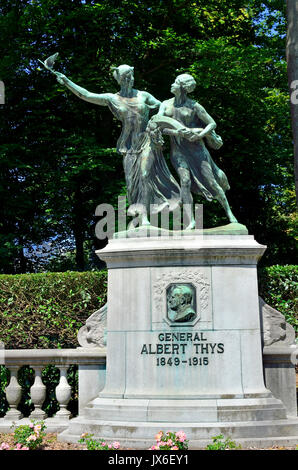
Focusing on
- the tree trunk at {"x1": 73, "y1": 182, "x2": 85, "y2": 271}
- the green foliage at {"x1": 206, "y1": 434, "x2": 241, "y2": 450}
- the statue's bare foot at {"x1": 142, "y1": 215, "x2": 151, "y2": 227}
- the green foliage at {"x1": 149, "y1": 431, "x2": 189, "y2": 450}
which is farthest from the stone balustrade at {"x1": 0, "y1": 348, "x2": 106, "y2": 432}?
the tree trunk at {"x1": 73, "y1": 182, "x2": 85, "y2": 271}

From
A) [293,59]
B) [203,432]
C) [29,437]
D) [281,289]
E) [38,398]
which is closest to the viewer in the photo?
[29,437]

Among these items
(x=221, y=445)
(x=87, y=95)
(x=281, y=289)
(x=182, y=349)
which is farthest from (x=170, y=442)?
(x=87, y=95)

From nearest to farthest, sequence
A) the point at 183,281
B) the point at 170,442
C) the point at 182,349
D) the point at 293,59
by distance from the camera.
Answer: the point at 170,442, the point at 182,349, the point at 183,281, the point at 293,59

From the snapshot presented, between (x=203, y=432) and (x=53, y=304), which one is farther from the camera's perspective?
(x=53, y=304)

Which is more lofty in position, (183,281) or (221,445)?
(183,281)

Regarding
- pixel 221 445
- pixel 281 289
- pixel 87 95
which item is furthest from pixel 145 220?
pixel 221 445

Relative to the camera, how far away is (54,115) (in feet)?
52.9

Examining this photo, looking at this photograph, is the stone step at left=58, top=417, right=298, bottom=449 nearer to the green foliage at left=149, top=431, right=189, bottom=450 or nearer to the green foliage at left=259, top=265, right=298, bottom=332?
the green foliage at left=149, top=431, right=189, bottom=450

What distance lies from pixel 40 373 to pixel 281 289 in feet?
13.6

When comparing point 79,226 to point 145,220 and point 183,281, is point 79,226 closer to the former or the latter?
point 145,220

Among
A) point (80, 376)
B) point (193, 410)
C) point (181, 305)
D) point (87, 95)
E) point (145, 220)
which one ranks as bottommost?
point (193, 410)

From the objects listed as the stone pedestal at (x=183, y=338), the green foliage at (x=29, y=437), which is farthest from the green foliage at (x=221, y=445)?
the green foliage at (x=29, y=437)

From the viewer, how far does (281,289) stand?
9.37 m

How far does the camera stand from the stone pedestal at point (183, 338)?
6.96m
